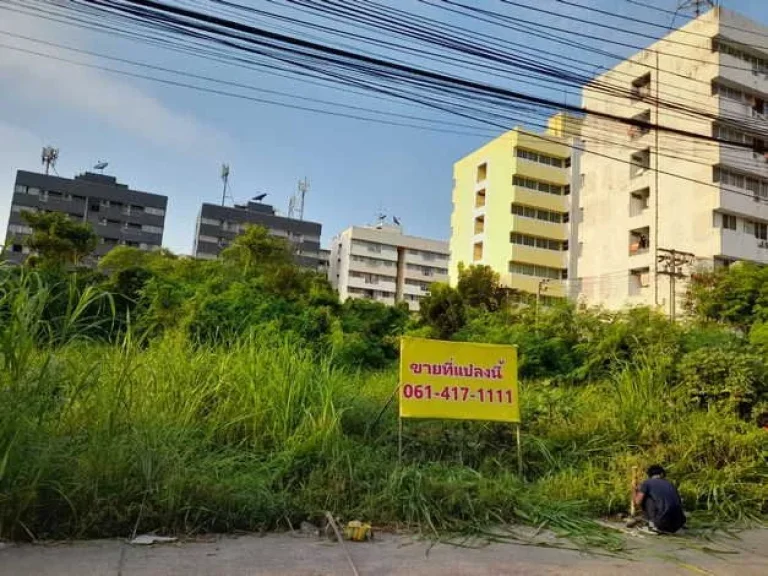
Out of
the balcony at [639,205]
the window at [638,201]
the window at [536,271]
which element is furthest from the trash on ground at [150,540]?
the window at [536,271]

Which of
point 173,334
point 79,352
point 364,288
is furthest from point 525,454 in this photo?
point 364,288

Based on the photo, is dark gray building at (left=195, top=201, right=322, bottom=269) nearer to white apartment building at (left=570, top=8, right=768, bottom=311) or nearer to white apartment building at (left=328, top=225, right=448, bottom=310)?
white apartment building at (left=328, top=225, right=448, bottom=310)

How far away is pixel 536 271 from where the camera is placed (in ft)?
145

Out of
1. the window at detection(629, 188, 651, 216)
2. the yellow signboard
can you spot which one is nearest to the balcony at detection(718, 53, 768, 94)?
the window at detection(629, 188, 651, 216)

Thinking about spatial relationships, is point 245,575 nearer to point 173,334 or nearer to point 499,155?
point 173,334

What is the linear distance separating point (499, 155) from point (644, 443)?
40878 millimetres

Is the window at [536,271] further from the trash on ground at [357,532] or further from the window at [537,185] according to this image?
the trash on ground at [357,532]

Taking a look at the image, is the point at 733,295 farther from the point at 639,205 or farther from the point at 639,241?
the point at 639,205

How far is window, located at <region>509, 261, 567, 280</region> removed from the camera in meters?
43.9

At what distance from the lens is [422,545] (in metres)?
4.53

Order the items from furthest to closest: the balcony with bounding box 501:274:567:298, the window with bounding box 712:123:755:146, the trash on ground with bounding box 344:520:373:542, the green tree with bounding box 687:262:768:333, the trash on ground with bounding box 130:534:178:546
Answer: the balcony with bounding box 501:274:567:298 < the window with bounding box 712:123:755:146 < the green tree with bounding box 687:262:768:333 < the trash on ground with bounding box 344:520:373:542 < the trash on ground with bounding box 130:534:178:546

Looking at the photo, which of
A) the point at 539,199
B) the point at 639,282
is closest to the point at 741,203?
the point at 639,282

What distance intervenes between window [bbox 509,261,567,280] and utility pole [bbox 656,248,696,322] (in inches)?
447

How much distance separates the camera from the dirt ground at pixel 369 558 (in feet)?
12.2
